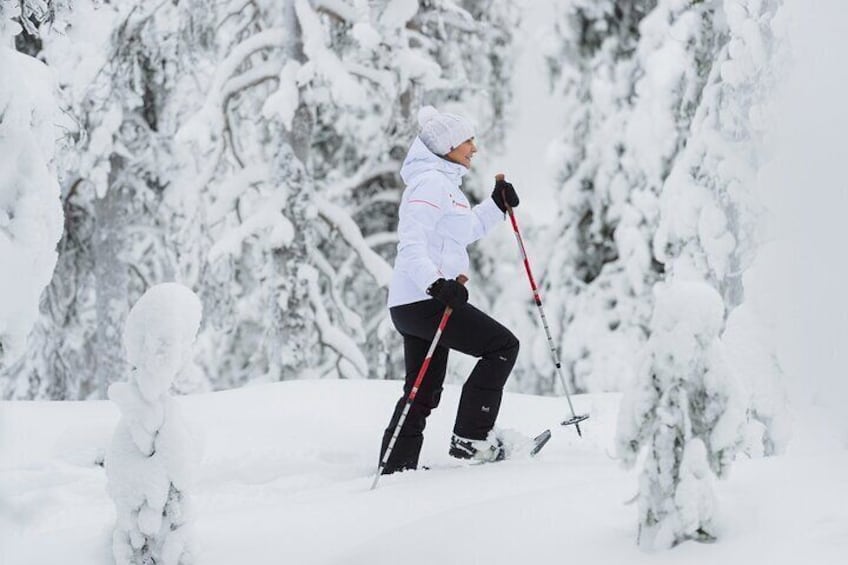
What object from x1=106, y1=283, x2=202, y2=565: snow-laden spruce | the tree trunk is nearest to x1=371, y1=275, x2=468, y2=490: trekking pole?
x1=106, y1=283, x2=202, y2=565: snow-laden spruce

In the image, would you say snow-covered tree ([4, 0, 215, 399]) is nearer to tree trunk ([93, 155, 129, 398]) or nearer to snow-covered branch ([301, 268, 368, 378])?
tree trunk ([93, 155, 129, 398])

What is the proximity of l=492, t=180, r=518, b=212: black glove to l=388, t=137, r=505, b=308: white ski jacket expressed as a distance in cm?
33

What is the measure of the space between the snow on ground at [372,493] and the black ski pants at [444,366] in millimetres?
242

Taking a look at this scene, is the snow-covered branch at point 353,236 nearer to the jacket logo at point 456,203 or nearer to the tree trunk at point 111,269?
the tree trunk at point 111,269

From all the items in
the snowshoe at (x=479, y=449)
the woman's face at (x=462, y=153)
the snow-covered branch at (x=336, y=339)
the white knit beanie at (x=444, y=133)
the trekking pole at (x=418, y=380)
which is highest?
the white knit beanie at (x=444, y=133)

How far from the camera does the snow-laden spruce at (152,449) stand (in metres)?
4.00

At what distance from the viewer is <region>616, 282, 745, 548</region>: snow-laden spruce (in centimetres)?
366

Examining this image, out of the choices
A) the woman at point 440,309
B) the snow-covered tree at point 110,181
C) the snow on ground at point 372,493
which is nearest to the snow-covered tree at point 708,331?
the snow on ground at point 372,493

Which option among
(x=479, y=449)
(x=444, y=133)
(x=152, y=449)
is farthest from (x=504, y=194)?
(x=152, y=449)

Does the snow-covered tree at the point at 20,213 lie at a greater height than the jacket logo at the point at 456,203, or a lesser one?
lesser

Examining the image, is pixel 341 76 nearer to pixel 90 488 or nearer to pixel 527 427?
pixel 527 427

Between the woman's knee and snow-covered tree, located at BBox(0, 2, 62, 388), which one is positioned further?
the woman's knee

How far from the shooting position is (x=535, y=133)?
113 ft

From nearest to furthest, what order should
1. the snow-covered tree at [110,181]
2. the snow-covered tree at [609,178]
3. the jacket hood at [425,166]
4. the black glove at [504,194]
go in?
the jacket hood at [425,166]
the black glove at [504,194]
the snow-covered tree at [110,181]
the snow-covered tree at [609,178]
